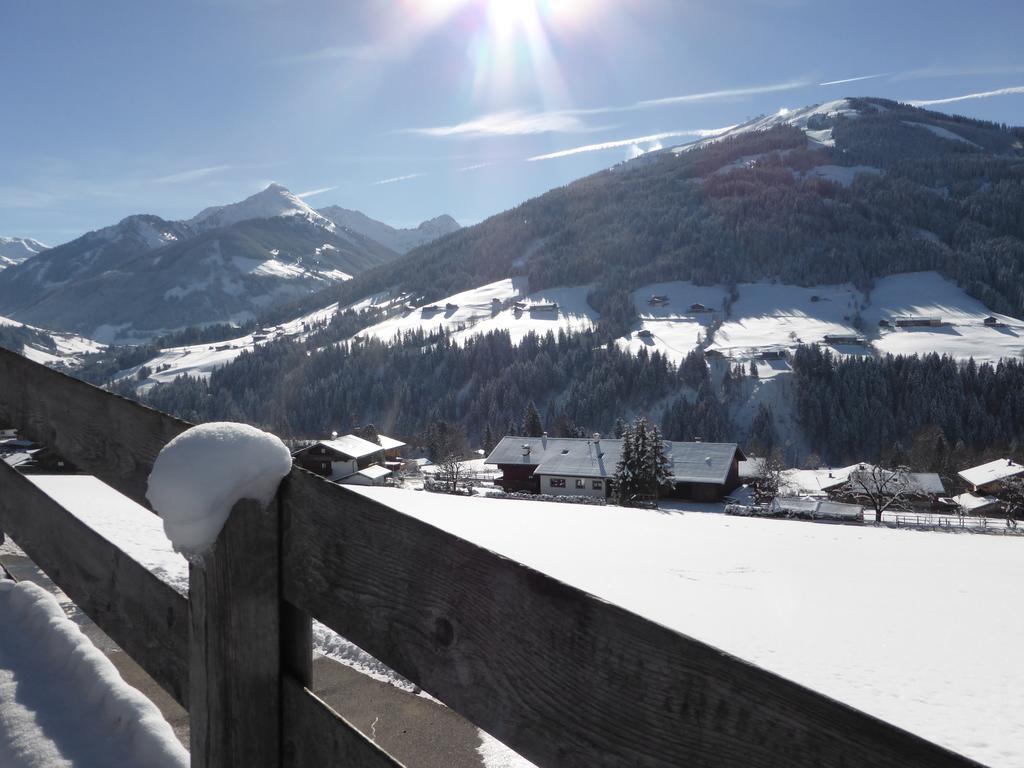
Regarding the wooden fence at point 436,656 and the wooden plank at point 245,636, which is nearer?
the wooden fence at point 436,656

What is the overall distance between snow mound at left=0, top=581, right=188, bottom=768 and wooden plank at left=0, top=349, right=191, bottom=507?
2.46ft

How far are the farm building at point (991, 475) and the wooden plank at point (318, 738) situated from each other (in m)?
57.5

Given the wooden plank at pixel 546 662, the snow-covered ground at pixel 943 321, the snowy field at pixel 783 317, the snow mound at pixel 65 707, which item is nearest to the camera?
the wooden plank at pixel 546 662

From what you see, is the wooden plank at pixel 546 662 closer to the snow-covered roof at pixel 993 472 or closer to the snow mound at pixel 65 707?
the snow mound at pixel 65 707

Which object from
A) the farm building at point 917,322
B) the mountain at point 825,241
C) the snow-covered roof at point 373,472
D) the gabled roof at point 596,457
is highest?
the mountain at point 825,241

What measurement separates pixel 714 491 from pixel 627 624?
48.3 meters

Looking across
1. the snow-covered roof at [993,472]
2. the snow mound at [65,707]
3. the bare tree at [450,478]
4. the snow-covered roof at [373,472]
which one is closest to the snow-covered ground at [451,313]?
the bare tree at [450,478]

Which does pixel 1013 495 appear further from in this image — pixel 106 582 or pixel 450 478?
pixel 106 582

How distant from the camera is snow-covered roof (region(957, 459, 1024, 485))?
4759cm

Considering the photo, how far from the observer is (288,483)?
132 centimetres

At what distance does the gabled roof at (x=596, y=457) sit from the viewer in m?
46.4

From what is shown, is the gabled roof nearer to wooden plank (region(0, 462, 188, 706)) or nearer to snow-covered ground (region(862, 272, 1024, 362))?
wooden plank (region(0, 462, 188, 706))

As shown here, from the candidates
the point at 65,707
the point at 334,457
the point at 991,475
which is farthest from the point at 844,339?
the point at 65,707

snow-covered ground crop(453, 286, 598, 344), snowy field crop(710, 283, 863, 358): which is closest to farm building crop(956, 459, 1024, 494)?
snowy field crop(710, 283, 863, 358)
